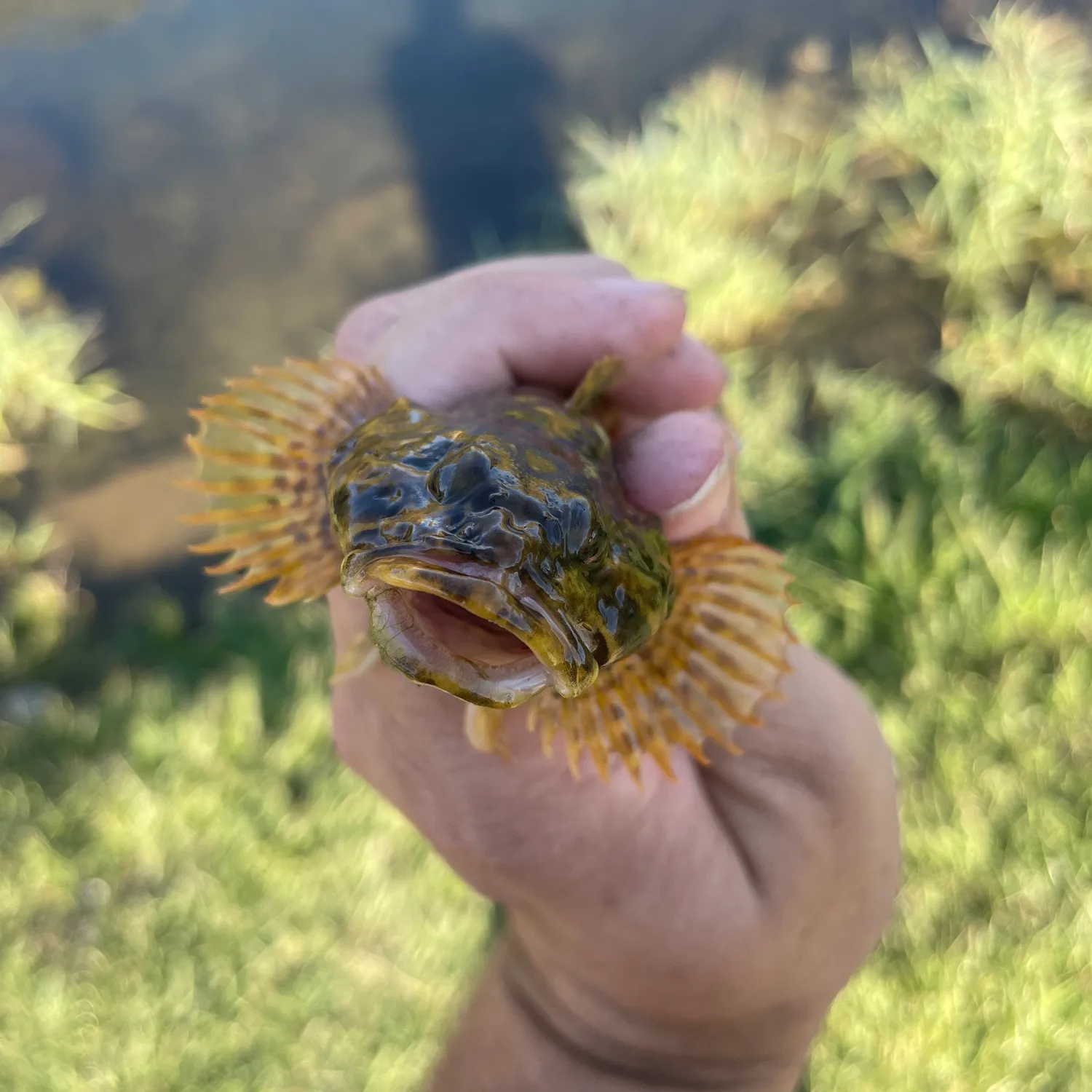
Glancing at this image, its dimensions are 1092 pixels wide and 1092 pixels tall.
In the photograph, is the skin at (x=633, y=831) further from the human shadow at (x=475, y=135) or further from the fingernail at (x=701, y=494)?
the human shadow at (x=475, y=135)

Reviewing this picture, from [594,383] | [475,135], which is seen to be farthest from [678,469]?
[475,135]

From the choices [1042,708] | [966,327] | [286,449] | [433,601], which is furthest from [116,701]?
[966,327]

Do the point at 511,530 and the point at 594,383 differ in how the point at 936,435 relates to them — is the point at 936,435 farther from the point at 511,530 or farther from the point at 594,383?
the point at 511,530

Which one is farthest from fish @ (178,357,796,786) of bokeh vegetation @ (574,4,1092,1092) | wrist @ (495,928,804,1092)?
bokeh vegetation @ (574,4,1092,1092)

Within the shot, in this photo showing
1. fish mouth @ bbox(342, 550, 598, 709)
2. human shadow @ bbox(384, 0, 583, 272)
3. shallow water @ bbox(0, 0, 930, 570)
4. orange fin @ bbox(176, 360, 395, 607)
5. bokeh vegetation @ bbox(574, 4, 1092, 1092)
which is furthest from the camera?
human shadow @ bbox(384, 0, 583, 272)

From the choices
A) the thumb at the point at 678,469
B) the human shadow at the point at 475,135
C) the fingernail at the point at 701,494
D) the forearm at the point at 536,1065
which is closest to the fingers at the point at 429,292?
the thumb at the point at 678,469

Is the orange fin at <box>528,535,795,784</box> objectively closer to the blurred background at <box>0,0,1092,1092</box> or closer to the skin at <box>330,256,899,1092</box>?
the skin at <box>330,256,899,1092</box>
